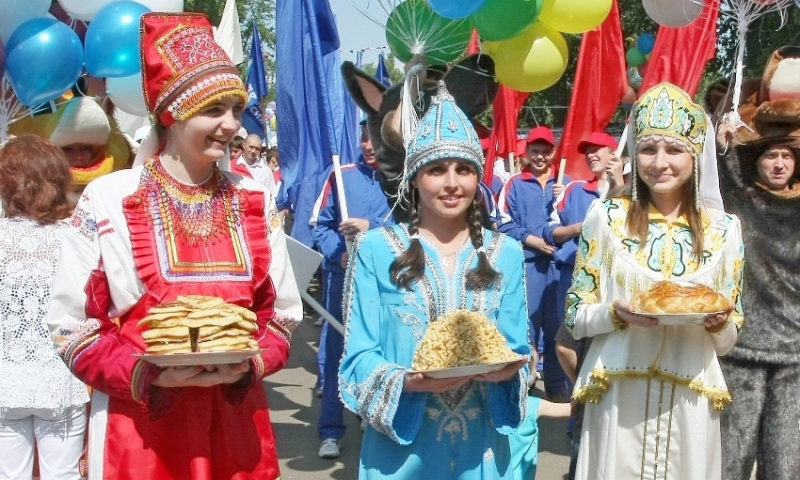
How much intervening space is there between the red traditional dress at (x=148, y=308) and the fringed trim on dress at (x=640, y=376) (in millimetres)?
1275

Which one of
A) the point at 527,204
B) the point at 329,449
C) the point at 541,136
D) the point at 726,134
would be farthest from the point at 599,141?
the point at 329,449

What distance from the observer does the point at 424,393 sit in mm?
2736

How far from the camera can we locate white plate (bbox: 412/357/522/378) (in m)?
2.43

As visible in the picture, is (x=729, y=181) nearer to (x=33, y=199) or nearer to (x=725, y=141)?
(x=725, y=141)

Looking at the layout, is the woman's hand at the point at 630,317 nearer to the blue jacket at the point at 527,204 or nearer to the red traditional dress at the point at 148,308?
the red traditional dress at the point at 148,308

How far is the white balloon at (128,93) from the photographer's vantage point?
4.58 meters

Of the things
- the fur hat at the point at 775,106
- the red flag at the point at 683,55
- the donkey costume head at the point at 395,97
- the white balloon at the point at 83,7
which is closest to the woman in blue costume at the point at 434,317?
the fur hat at the point at 775,106

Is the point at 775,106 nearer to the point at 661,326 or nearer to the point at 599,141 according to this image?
the point at 661,326

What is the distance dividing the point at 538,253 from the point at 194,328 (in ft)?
14.7

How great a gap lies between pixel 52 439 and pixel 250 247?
5.39 ft

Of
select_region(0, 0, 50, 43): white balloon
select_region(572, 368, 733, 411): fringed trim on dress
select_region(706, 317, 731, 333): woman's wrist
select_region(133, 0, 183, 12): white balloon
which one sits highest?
select_region(133, 0, 183, 12): white balloon

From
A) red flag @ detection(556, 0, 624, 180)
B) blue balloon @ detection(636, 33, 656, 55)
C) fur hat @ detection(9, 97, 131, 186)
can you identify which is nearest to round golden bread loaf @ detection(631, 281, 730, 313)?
fur hat @ detection(9, 97, 131, 186)

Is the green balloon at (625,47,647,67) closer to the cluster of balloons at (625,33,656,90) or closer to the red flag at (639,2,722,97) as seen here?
the cluster of balloons at (625,33,656,90)

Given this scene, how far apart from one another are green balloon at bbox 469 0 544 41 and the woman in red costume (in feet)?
6.87
